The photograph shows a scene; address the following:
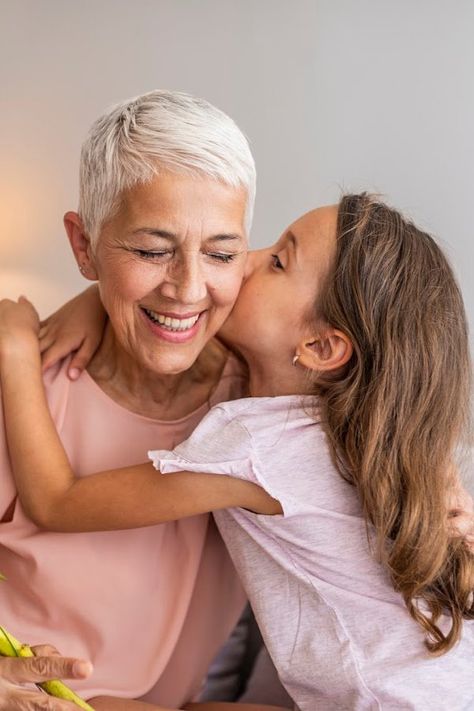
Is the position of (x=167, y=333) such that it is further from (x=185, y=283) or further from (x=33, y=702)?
(x=33, y=702)

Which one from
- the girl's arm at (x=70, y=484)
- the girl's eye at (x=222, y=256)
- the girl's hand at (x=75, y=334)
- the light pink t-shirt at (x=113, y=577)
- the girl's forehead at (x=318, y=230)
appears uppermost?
the girl's forehead at (x=318, y=230)

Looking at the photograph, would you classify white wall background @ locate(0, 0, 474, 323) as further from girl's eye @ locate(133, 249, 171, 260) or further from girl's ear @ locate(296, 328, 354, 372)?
girl's eye @ locate(133, 249, 171, 260)

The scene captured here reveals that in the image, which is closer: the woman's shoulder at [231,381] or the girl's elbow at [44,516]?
the girl's elbow at [44,516]

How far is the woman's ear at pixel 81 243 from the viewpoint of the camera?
198 centimetres

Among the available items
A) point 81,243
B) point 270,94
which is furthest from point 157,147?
point 270,94

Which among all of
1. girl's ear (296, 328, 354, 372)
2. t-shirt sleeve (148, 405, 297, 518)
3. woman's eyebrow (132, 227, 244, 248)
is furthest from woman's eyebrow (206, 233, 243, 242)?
t-shirt sleeve (148, 405, 297, 518)

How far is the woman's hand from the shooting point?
4.93 ft

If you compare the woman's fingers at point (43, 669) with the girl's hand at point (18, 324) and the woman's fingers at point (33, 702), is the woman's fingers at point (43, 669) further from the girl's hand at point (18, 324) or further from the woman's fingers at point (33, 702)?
the girl's hand at point (18, 324)

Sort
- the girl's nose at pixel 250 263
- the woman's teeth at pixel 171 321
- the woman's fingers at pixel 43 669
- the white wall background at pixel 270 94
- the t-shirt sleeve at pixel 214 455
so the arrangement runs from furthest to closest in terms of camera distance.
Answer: the white wall background at pixel 270 94 → the girl's nose at pixel 250 263 → the woman's teeth at pixel 171 321 → the t-shirt sleeve at pixel 214 455 → the woman's fingers at pixel 43 669

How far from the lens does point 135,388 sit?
6.99ft

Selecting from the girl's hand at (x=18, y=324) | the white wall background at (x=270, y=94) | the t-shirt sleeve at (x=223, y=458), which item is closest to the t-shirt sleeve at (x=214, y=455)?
the t-shirt sleeve at (x=223, y=458)

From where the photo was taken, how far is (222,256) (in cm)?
188

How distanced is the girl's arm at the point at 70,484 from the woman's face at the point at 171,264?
207 mm

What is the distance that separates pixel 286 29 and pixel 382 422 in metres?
1.83
